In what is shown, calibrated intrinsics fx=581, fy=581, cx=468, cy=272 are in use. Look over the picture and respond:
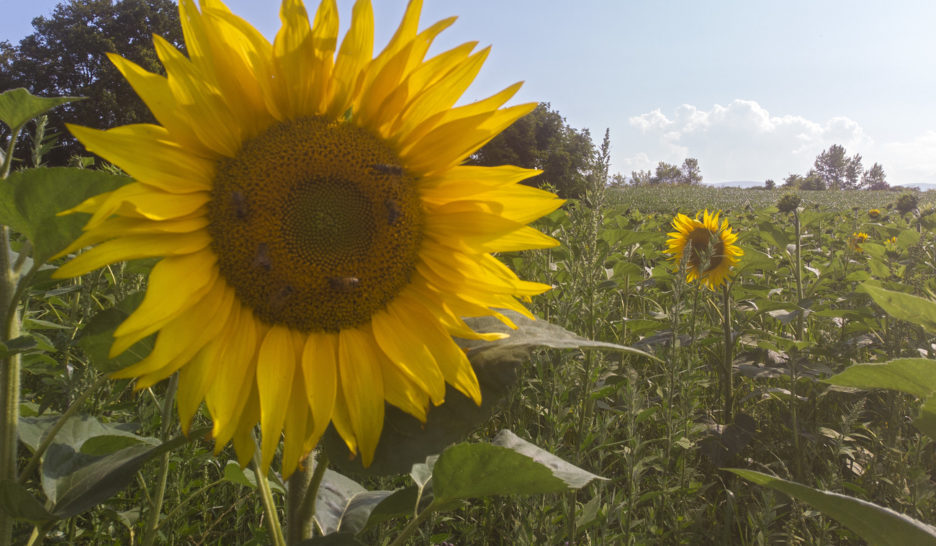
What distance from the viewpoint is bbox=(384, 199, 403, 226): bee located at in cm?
106

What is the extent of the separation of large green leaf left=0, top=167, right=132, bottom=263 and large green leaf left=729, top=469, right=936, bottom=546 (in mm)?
1246

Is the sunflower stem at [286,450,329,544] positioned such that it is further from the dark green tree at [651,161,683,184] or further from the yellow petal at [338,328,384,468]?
the dark green tree at [651,161,683,184]

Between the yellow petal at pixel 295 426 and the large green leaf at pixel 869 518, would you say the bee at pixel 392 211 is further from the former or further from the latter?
the large green leaf at pixel 869 518

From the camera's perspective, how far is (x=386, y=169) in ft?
3.43

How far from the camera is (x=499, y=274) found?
1045 mm

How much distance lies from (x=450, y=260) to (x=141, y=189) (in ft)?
1.67

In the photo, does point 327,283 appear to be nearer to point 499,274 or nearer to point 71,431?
point 499,274

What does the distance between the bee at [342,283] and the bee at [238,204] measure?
0.18 metres

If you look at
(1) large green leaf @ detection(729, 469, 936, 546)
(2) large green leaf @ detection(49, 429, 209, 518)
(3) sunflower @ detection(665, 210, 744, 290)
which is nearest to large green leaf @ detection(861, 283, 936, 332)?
(1) large green leaf @ detection(729, 469, 936, 546)

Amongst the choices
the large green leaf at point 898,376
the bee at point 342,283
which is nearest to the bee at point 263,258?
the bee at point 342,283

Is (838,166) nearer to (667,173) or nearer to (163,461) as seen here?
(667,173)

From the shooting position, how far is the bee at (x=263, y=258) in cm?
97

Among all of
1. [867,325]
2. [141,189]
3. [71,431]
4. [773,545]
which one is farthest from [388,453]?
[867,325]

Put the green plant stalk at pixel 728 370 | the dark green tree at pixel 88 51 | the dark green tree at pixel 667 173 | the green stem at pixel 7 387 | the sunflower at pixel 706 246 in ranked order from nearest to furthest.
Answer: the green stem at pixel 7 387 → the green plant stalk at pixel 728 370 → the sunflower at pixel 706 246 → the dark green tree at pixel 88 51 → the dark green tree at pixel 667 173
